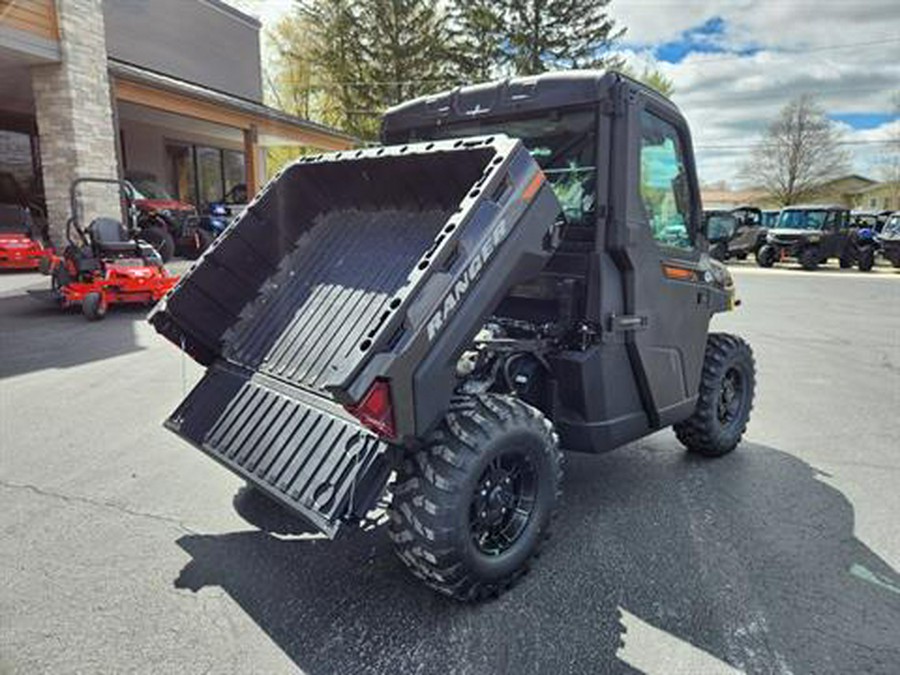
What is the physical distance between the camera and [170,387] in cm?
593

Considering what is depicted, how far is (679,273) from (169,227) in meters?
13.3

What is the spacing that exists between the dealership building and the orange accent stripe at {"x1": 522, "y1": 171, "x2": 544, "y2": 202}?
11724 mm

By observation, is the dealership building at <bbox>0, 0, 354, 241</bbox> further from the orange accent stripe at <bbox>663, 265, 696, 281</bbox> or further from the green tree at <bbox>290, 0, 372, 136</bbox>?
the orange accent stripe at <bbox>663, 265, 696, 281</bbox>

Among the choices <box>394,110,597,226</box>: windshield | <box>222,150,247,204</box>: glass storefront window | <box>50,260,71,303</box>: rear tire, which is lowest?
<box>50,260,71,303</box>: rear tire

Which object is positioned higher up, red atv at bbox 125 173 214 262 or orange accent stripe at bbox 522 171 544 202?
orange accent stripe at bbox 522 171 544 202

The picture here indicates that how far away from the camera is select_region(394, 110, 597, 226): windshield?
10.6 feet

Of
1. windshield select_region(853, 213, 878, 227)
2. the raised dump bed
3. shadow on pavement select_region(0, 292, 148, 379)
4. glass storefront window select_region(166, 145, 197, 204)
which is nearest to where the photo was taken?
the raised dump bed

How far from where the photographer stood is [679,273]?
3711mm

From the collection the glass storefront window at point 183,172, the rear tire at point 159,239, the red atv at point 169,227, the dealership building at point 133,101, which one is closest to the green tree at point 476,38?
the dealership building at point 133,101

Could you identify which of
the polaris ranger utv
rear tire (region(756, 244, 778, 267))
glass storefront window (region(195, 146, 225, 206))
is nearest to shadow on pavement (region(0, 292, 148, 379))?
the polaris ranger utv

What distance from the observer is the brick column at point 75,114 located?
38.6 feet

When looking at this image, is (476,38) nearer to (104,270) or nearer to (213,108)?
(213,108)

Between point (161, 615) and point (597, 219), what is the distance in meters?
2.60

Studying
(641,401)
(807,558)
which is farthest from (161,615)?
(807,558)
